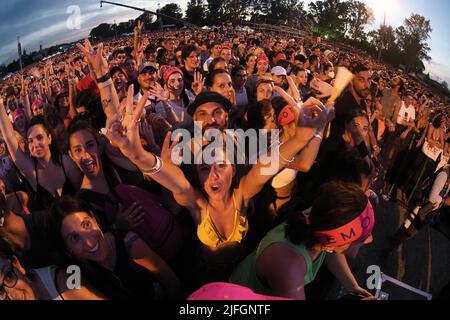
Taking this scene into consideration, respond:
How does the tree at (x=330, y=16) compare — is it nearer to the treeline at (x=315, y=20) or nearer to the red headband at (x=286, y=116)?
the treeline at (x=315, y=20)

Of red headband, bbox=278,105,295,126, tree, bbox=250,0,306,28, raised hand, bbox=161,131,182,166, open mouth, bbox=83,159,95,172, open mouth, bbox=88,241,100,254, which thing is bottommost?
open mouth, bbox=88,241,100,254

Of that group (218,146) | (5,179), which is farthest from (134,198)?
(5,179)

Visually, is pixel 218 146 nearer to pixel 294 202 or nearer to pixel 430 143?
pixel 294 202

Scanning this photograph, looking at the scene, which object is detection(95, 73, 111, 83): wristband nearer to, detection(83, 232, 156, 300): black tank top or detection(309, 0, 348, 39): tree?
detection(83, 232, 156, 300): black tank top

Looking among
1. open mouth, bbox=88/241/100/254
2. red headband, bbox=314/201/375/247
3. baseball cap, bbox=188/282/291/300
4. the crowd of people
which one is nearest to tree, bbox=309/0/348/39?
the crowd of people

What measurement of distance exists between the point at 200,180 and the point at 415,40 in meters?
1.26

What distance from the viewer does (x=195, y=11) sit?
1.65m

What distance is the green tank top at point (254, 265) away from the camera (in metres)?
1.18

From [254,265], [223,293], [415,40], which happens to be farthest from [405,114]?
[223,293]

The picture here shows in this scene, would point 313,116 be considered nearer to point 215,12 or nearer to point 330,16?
point 330,16

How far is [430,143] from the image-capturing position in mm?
1633

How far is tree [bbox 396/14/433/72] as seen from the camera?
57.6 inches
